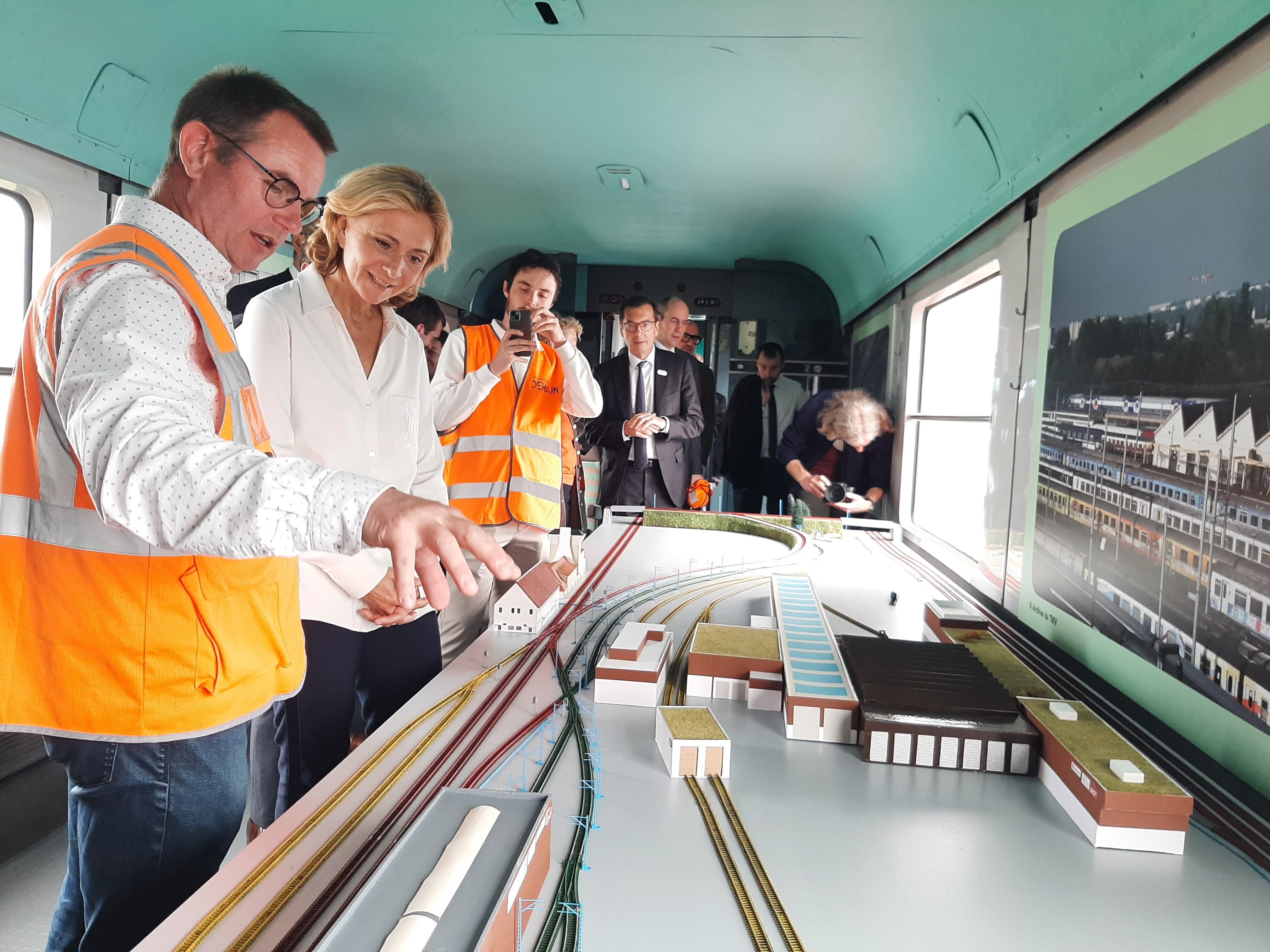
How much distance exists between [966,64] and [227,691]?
2.88 m

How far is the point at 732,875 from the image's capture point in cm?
107

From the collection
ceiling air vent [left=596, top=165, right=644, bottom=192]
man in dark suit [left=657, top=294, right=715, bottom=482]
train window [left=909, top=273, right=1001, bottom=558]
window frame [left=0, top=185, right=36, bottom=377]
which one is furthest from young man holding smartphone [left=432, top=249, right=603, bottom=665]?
ceiling air vent [left=596, top=165, right=644, bottom=192]

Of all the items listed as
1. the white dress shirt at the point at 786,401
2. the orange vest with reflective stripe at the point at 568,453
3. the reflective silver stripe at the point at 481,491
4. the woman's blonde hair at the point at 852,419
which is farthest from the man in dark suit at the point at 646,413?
the white dress shirt at the point at 786,401

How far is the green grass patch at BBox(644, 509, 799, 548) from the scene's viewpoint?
4094 mm

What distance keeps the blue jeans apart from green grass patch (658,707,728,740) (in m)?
0.74

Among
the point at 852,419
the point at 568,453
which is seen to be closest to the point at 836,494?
the point at 852,419

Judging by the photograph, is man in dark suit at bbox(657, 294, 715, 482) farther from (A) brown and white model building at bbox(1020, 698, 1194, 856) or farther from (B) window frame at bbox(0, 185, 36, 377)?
(A) brown and white model building at bbox(1020, 698, 1194, 856)

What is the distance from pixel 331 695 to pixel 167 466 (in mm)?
1091

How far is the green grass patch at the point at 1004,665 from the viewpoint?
1.63m

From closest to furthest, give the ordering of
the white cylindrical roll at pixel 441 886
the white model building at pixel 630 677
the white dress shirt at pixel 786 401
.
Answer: the white cylindrical roll at pixel 441 886 → the white model building at pixel 630 677 → the white dress shirt at pixel 786 401

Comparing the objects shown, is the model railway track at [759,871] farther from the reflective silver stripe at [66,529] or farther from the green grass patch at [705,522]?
the green grass patch at [705,522]

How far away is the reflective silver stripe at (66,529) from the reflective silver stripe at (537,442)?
2.03 meters

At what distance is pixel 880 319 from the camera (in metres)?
5.78

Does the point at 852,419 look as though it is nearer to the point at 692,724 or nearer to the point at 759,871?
the point at 692,724
